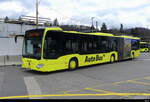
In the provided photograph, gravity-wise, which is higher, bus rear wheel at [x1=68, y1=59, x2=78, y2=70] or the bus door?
the bus door

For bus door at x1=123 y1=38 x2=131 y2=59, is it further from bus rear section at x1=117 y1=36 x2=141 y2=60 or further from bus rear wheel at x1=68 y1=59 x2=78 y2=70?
bus rear wheel at x1=68 y1=59 x2=78 y2=70

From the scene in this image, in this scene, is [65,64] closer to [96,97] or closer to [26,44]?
[26,44]

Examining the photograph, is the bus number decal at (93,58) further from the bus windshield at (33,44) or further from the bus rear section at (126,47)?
the bus windshield at (33,44)

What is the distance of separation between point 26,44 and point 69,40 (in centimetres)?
308

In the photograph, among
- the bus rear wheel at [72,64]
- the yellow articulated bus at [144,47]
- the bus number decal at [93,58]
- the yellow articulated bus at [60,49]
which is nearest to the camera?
the yellow articulated bus at [60,49]

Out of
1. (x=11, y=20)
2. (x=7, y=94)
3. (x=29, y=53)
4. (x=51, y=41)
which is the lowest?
(x=7, y=94)

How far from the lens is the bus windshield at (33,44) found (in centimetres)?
1082

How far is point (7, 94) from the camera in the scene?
6.36m

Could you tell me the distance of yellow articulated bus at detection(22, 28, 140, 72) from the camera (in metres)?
10.8

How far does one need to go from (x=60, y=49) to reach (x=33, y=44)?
184cm

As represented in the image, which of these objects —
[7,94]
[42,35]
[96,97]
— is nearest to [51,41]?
[42,35]

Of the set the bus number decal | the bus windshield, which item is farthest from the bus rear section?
the bus windshield

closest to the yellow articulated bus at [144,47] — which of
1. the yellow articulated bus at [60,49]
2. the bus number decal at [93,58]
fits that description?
the yellow articulated bus at [60,49]

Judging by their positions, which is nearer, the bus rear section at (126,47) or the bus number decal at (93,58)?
the bus number decal at (93,58)
